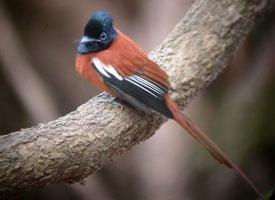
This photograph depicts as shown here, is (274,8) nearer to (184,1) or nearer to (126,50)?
(184,1)

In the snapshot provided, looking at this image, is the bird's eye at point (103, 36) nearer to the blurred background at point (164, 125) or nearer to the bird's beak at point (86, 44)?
the bird's beak at point (86, 44)

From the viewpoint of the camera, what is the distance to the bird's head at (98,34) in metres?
1.50

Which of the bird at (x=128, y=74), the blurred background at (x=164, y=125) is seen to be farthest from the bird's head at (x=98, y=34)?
the blurred background at (x=164, y=125)

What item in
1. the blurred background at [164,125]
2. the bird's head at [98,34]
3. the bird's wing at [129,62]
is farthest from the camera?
the blurred background at [164,125]

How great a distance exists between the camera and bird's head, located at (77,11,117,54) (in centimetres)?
150

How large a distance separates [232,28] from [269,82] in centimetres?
57

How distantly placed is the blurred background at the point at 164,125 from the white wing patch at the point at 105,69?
0.34 meters

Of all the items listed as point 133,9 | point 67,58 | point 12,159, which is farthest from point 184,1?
point 12,159

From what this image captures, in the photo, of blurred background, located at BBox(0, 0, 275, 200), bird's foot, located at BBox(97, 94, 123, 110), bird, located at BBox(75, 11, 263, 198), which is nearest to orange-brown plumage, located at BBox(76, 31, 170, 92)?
bird, located at BBox(75, 11, 263, 198)

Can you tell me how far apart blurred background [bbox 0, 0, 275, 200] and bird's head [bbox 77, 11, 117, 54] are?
0.35m

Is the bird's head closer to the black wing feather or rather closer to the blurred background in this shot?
the black wing feather

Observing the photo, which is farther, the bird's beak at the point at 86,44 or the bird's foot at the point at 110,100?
the bird's foot at the point at 110,100

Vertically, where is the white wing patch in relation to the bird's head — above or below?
below

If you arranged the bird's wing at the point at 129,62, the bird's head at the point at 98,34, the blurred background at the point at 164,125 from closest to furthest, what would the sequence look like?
the bird's head at the point at 98,34, the bird's wing at the point at 129,62, the blurred background at the point at 164,125
